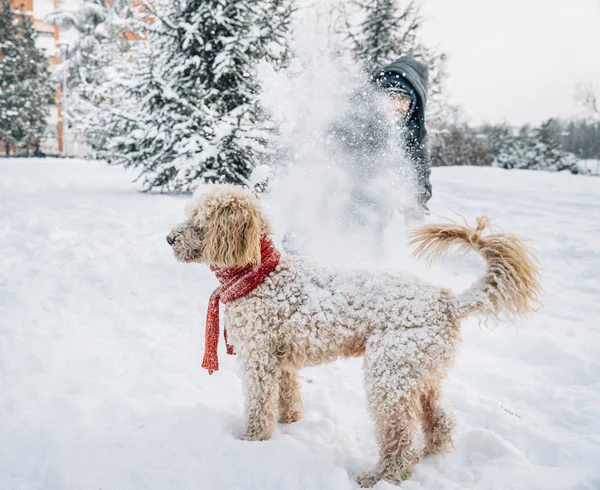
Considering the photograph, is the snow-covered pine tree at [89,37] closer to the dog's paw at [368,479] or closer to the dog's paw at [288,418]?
the dog's paw at [288,418]

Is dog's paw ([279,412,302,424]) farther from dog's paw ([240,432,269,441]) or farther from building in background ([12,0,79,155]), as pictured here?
building in background ([12,0,79,155])

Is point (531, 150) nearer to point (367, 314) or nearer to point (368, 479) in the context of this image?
point (367, 314)

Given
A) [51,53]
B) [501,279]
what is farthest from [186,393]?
[51,53]

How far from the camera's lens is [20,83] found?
31312 mm

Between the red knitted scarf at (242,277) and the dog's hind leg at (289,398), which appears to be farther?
the dog's hind leg at (289,398)

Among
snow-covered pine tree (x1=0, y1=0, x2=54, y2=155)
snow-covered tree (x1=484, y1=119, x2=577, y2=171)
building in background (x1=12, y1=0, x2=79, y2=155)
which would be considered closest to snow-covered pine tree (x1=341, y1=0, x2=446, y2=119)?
snow-covered tree (x1=484, y1=119, x2=577, y2=171)

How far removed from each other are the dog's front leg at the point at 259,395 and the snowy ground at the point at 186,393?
0.11m

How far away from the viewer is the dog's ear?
103 inches

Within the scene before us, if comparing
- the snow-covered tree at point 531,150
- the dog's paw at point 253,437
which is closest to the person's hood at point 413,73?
the dog's paw at point 253,437

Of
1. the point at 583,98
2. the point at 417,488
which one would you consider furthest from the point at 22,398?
the point at 583,98

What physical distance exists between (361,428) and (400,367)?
2.87ft

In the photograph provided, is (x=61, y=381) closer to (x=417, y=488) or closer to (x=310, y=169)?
(x=417, y=488)

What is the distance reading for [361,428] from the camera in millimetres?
3008

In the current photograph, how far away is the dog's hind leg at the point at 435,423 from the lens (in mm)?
2711
